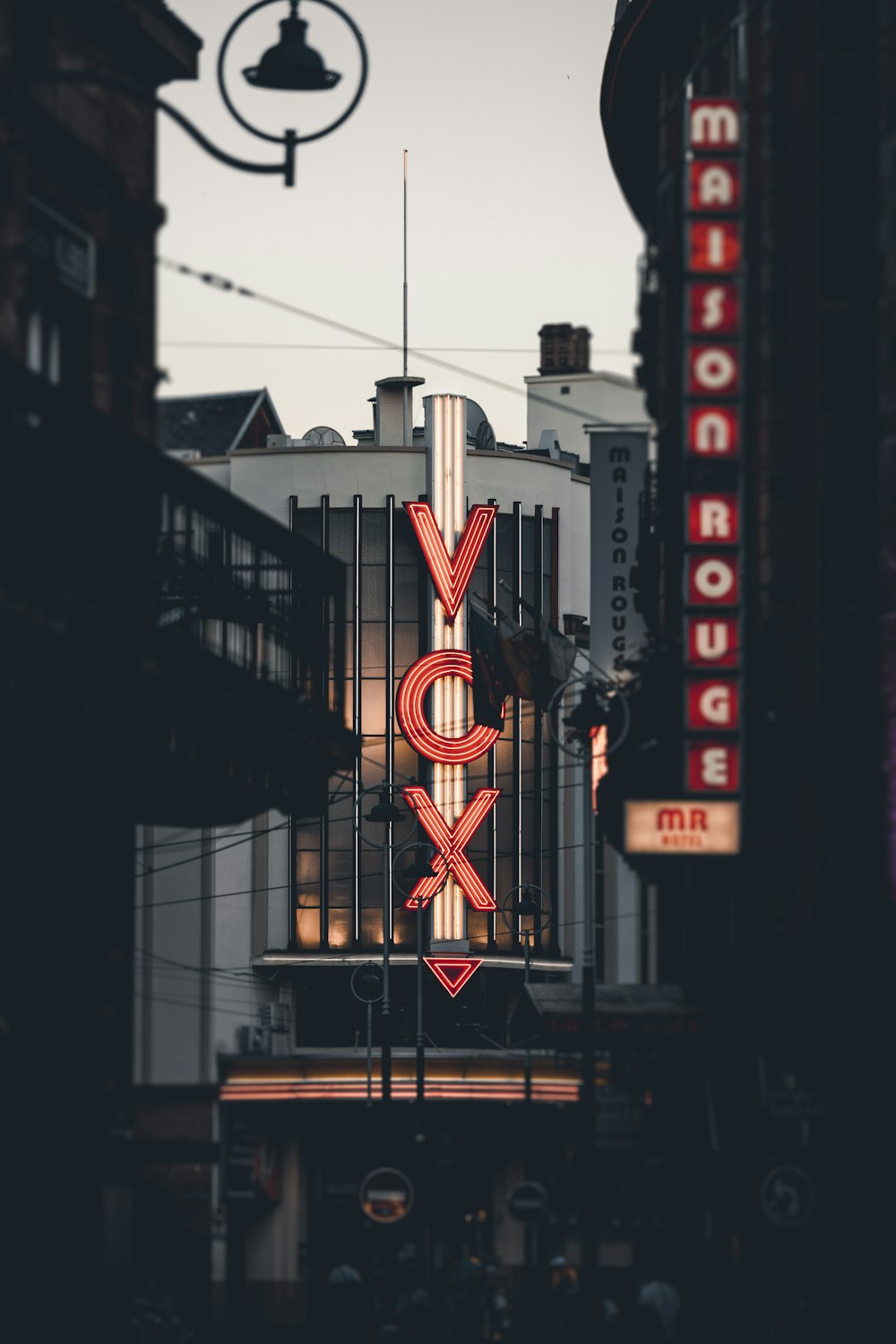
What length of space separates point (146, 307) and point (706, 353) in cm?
938

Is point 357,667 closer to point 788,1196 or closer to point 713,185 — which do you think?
point 713,185

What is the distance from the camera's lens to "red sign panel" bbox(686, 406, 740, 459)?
34.1m

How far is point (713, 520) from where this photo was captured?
34.2 metres

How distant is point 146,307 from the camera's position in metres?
27.7

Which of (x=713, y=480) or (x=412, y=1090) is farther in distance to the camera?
(x=412, y=1090)

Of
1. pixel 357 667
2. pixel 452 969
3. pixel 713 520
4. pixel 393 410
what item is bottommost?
pixel 452 969

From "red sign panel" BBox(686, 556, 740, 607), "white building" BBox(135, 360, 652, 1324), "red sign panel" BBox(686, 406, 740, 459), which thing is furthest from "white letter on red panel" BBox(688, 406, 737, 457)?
"white building" BBox(135, 360, 652, 1324)

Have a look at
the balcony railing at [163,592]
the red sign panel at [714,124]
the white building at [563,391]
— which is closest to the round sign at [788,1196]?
the balcony railing at [163,592]

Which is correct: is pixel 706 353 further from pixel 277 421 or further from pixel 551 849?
pixel 277 421

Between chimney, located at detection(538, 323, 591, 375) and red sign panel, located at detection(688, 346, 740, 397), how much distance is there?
59.4m

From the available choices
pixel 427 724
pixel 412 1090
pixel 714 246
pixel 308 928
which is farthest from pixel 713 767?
pixel 308 928

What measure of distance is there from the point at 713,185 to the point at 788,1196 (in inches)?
535

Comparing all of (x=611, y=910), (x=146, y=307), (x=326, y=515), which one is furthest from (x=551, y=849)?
(x=146, y=307)

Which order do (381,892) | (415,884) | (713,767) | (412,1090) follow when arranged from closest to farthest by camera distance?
(713,767)
(412,1090)
(415,884)
(381,892)
